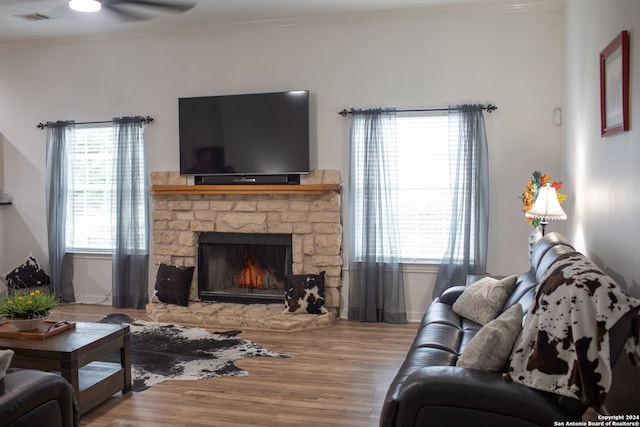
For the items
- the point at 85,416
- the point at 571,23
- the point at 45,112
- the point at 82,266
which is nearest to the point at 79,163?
the point at 45,112

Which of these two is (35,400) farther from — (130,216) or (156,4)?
(130,216)

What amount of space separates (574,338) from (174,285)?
4517 mm

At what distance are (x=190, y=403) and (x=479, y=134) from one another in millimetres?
3417

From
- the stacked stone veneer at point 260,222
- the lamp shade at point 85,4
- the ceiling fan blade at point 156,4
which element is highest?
the ceiling fan blade at point 156,4

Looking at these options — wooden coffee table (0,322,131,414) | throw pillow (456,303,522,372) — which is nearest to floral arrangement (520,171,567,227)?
throw pillow (456,303,522,372)

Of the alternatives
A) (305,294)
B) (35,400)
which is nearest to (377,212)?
(305,294)

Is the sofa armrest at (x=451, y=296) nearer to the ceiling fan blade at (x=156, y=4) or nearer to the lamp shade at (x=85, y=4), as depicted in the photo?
the ceiling fan blade at (x=156, y=4)

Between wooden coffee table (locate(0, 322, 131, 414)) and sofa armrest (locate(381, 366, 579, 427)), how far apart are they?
1933 mm

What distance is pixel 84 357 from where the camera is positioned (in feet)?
11.1

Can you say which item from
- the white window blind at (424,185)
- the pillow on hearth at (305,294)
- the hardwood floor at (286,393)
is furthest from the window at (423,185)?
the hardwood floor at (286,393)

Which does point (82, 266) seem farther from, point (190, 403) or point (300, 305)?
point (190, 403)

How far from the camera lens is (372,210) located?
5594 millimetres

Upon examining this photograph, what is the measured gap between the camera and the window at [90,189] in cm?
640

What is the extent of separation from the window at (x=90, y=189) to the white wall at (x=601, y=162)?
15.1 feet
